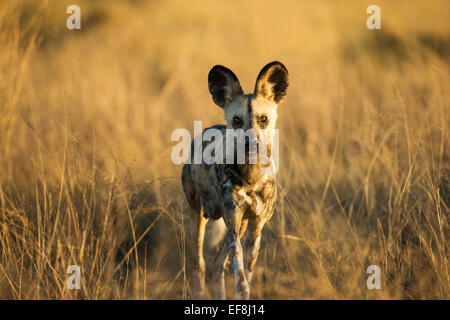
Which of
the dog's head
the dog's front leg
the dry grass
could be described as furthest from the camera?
the dry grass

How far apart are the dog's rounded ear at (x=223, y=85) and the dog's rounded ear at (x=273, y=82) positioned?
0.54 feet

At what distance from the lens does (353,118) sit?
27.7 feet

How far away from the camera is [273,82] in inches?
146

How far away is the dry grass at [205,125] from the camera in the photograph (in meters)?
4.13

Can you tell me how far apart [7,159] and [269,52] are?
8069mm

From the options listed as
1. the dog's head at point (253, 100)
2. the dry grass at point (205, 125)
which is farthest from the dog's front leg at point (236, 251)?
the dog's head at point (253, 100)

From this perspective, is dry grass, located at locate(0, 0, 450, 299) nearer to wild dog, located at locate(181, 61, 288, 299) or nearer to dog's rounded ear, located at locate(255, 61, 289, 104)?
wild dog, located at locate(181, 61, 288, 299)

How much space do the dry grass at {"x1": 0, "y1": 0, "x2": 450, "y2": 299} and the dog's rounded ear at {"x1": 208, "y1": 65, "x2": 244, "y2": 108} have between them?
0.88 meters

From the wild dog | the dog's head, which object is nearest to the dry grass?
the wild dog

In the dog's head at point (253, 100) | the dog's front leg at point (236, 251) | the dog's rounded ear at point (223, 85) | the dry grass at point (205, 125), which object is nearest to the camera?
the dog's head at point (253, 100)

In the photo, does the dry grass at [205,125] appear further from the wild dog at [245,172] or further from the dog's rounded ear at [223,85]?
the dog's rounded ear at [223,85]

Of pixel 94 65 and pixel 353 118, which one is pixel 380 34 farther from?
pixel 94 65

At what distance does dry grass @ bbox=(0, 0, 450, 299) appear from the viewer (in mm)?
4133

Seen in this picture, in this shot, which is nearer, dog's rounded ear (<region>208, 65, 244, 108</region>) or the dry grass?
dog's rounded ear (<region>208, 65, 244, 108</region>)
